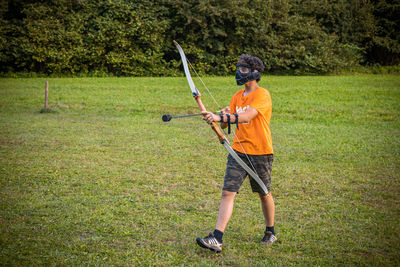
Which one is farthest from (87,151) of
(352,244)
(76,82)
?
(76,82)

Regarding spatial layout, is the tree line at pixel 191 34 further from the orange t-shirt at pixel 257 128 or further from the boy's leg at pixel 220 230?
the boy's leg at pixel 220 230

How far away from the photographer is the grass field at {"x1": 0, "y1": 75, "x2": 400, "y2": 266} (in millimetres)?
4309

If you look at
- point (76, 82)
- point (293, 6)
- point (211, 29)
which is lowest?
point (76, 82)

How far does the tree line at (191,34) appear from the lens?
96.6 ft

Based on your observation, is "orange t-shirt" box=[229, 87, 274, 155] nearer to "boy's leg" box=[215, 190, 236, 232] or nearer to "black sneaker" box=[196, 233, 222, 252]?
"boy's leg" box=[215, 190, 236, 232]

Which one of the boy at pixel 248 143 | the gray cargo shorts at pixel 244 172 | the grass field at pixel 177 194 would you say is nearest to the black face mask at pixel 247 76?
the boy at pixel 248 143

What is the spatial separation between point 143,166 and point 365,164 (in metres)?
4.81

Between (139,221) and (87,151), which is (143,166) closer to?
(87,151)

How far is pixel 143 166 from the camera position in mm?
7938

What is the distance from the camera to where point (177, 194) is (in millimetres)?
6238

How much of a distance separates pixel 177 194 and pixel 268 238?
2.07 meters

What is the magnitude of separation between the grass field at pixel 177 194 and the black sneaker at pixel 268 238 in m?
0.11

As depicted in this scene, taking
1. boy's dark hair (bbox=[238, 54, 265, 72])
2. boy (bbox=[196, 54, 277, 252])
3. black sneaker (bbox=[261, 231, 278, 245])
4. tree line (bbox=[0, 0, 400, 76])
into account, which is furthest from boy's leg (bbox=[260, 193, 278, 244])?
tree line (bbox=[0, 0, 400, 76])

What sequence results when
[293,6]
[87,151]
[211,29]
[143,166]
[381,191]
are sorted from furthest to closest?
[293,6] → [211,29] → [87,151] → [143,166] → [381,191]
